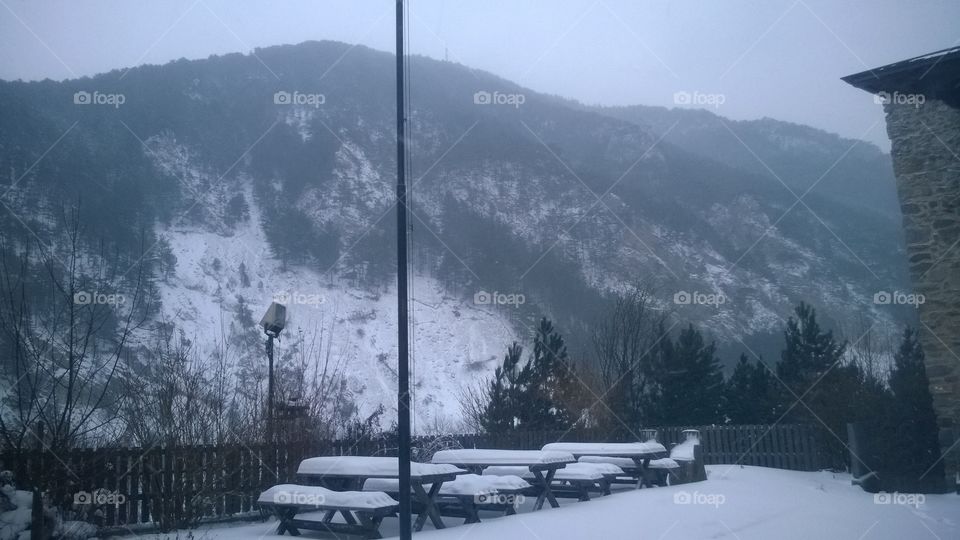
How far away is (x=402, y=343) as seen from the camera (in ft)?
20.0

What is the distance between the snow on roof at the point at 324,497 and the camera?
7.25m

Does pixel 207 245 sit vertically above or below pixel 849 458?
above

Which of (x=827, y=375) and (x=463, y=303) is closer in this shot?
(x=827, y=375)

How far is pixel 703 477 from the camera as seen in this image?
12.5 meters

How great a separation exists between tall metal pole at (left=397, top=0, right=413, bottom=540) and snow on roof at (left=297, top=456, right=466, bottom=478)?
5.92ft

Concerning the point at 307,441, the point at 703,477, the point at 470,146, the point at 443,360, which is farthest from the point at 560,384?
the point at 470,146

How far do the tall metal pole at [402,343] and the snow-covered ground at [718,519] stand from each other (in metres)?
1.77

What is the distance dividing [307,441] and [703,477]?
7007mm

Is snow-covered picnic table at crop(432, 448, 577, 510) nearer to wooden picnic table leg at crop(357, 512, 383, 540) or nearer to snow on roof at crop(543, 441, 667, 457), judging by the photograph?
snow on roof at crop(543, 441, 667, 457)

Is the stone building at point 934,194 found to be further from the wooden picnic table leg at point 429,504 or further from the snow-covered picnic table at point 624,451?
the wooden picnic table leg at point 429,504

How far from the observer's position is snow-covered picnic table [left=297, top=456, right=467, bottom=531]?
778 cm

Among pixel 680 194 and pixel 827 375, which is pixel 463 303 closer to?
pixel 680 194

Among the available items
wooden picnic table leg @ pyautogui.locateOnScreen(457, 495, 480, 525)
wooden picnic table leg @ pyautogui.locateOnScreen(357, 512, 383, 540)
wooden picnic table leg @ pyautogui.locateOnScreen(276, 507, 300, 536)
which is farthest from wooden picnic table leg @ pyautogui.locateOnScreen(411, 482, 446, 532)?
wooden picnic table leg @ pyautogui.locateOnScreen(276, 507, 300, 536)

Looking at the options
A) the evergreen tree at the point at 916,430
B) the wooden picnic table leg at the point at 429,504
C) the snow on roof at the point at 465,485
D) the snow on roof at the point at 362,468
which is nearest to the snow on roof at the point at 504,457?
the snow on roof at the point at 465,485
